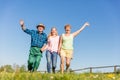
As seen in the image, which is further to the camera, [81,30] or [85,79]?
[81,30]

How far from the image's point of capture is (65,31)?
1291 centimetres

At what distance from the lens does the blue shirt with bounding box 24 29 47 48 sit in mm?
12141

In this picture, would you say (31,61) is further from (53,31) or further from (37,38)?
(53,31)

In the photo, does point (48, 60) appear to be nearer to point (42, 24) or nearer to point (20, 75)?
point (42, 24)

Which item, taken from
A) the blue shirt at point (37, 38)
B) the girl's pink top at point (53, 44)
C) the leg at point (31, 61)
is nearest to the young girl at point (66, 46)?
the girl's pink top at point (53, 44)

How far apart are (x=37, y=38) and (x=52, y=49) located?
653 mm

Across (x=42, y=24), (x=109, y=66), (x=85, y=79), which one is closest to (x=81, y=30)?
(x=42, y=24)

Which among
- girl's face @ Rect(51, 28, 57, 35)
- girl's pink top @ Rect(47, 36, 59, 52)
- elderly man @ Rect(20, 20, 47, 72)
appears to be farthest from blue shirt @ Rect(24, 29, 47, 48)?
girl's face @ Rect(51, 28, 57, 35)

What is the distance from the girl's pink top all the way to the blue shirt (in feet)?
1.07

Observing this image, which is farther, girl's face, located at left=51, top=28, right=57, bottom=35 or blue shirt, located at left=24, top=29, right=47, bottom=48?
girl's face, located at left=51, top=28, right=57, bottom=35

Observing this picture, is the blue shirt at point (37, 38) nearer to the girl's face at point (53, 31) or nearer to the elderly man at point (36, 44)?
the elderly man at point (36, 44)

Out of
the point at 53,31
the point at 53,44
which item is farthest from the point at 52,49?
the point at 53,31

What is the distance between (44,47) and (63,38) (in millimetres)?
910

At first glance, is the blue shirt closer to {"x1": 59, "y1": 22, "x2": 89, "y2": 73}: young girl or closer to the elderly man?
the elderly man
